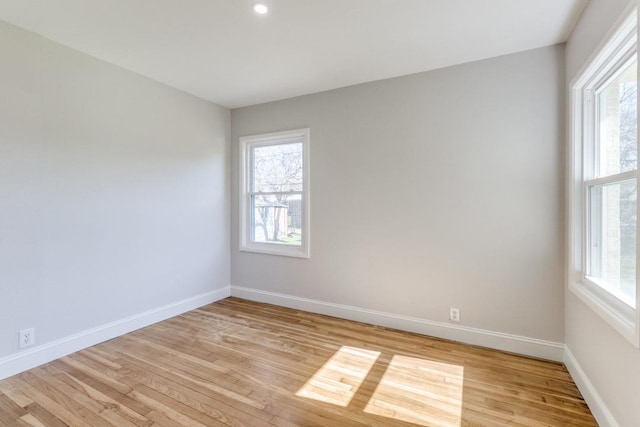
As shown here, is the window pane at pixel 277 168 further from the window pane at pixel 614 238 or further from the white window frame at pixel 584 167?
the window pane at pixel 614 238

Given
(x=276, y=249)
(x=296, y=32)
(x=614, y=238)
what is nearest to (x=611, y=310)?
(x=614, y=238)

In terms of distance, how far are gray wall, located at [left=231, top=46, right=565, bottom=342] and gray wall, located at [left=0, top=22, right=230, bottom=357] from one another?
1287 mm

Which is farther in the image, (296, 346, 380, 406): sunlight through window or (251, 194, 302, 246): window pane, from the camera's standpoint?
(251, 194, 302, 246): window pane

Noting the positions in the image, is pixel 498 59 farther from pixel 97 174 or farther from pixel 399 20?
pixel 97 174

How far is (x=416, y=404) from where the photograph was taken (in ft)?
6.34

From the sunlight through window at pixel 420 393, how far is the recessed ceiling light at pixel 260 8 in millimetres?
2679

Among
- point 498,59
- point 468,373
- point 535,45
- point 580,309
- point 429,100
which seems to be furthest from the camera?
point 429,100

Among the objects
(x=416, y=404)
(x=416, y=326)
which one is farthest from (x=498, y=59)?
(x=416, y=404)

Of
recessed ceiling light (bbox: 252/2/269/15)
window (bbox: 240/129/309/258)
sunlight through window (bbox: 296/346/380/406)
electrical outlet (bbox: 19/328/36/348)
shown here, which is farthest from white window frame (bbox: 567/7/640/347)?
electrical outlet (bbox: 19/328/36/348)

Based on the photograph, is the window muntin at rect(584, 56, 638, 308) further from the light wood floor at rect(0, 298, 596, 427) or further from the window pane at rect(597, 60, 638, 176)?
the light wood floor at rect(0, 298, 596, 427)

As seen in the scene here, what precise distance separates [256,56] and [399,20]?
4.10 ft

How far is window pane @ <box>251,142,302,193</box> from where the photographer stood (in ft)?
12.4

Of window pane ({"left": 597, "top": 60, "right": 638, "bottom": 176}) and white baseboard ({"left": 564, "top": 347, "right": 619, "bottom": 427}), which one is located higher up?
window pane ({"left": 597, "top": 60, "right": 638, "bottom": 176})

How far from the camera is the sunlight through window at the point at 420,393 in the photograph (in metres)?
1.82
